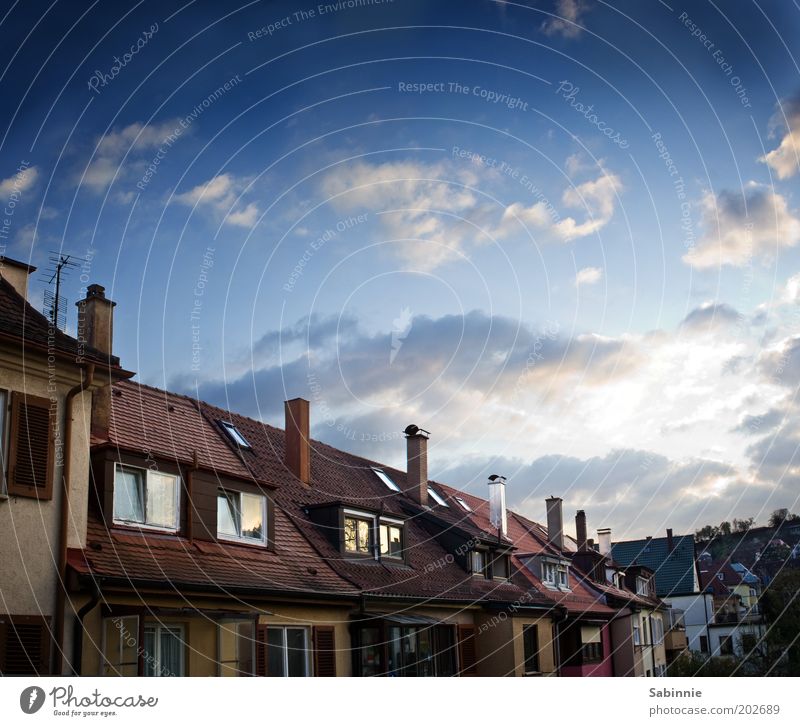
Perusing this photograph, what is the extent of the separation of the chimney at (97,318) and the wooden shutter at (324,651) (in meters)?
5.48

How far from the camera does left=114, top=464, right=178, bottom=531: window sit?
12.8 metres

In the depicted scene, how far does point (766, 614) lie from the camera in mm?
34781

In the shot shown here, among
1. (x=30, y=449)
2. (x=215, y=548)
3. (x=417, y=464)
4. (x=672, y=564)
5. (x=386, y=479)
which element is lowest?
(x=215, y=548)

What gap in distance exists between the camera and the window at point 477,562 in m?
21.9

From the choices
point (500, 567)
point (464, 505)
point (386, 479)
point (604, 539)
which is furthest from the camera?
point (604, 539)

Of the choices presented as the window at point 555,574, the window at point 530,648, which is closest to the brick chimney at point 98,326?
the window at point 530,648

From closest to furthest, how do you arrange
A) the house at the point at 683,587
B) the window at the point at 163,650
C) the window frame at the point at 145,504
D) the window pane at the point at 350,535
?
the window at the point at 163,650 < the window frame at the point at 145,504 < the window pane at the point at 350,535 < the house at the point at 683,587

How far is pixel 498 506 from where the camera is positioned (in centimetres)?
2697

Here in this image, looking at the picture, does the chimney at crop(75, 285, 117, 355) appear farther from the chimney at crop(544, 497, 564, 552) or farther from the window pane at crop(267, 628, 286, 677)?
the chimney at crop(544, 497, 564, 552)

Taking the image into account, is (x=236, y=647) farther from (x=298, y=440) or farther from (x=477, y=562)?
(x=477, y=562)

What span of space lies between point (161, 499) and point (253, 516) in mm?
2304

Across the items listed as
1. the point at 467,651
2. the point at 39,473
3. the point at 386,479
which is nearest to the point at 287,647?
the point at 39,473

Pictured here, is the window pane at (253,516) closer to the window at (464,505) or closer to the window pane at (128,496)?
the window pane at (128,496)
